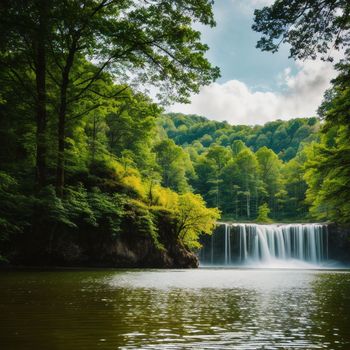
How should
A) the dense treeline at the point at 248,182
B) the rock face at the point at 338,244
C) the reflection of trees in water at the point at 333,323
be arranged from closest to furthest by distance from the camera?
the reflection of trees in water at the point at 333,323, the rock face at the point at 338,244, the dense treeline at the point at 248,182

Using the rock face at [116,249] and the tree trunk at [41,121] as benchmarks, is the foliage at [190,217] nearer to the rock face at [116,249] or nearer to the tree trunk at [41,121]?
the rock face at [116,249]

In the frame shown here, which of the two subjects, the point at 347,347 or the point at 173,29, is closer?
the point at 347,347

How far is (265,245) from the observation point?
138 ft

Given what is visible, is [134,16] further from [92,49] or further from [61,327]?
Answer: [61,327]

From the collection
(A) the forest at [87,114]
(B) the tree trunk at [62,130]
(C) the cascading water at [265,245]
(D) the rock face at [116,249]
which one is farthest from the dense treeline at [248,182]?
(B) the tree trunk at [62,130]

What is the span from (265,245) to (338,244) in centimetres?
750

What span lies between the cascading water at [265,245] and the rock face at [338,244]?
542mm

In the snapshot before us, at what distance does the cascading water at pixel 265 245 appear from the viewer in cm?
4119

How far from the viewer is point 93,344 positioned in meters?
3.38

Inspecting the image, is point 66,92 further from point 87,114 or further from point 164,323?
point 164,323

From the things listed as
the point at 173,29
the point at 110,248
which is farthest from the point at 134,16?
the point at 110,248

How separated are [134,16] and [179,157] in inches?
2084

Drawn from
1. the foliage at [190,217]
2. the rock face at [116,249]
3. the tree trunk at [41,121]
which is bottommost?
the rock face at [116,249]

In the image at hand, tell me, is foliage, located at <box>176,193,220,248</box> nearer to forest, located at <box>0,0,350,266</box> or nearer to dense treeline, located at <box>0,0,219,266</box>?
forest, located at <box>0,0,350,266</box>
